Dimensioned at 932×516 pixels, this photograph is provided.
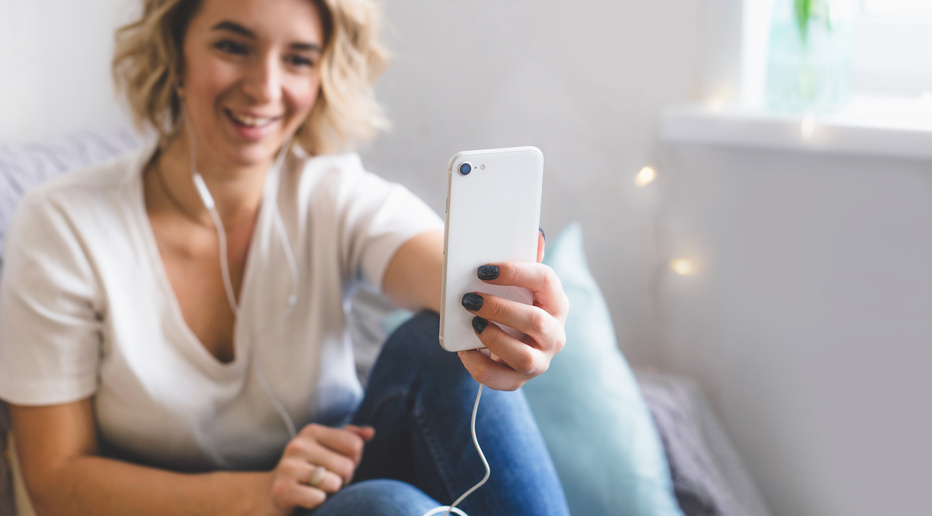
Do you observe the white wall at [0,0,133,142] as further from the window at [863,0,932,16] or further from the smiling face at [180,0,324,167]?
the window at [863,0,932,16]

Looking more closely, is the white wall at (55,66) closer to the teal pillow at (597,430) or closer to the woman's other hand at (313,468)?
the woman's other hand at (313,468)

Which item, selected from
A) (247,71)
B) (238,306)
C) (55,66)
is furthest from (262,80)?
(55,66)

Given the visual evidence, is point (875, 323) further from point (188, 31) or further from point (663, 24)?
point (188, 31)

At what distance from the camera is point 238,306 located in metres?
0.91

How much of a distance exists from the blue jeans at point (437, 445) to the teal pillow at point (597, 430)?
7.1 inches

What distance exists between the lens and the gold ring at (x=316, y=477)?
73 centimetres

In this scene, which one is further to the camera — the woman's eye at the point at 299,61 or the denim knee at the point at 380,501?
the woman's eye at the point at 299,61

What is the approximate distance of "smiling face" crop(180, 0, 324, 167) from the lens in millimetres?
819

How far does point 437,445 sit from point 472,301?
0.80 feet

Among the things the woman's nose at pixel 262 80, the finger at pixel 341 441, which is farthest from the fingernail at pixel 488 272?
the woman's nose at pixel 262 80

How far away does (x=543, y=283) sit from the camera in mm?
565

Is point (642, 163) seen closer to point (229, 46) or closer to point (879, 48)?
point (879, 48)

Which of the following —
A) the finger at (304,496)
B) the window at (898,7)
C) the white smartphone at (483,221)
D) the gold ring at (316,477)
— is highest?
the window at (898,7)

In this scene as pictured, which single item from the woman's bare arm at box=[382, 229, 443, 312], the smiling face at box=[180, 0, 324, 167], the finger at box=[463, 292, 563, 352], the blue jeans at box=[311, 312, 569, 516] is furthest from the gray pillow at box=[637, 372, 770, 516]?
the smiling face at box=[180, 0, 324, 167]
